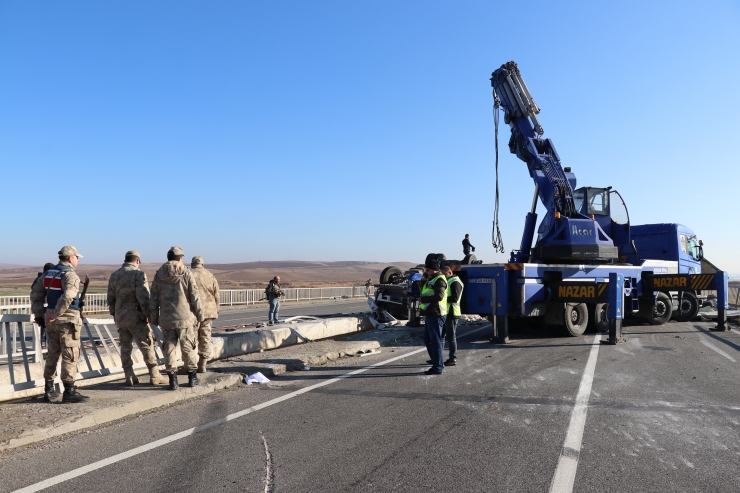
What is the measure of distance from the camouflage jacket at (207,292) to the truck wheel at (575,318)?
7.75 m

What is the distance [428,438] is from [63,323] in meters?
4.15

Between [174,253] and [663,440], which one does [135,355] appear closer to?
[174,253]

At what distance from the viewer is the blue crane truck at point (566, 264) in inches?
469

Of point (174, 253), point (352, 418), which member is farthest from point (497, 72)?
point (352, 418)

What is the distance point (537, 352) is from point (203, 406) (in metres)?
6.40

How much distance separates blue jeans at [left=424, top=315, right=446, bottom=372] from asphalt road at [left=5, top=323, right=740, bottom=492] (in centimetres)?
30

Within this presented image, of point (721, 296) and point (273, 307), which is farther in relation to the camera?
point (273, 307)

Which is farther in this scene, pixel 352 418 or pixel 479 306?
pixel 479 306

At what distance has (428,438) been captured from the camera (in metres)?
4.98

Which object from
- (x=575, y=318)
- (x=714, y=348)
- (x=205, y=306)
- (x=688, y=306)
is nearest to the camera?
(x=205, y=306)

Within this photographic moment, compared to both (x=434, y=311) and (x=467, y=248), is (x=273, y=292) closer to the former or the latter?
(x=467, y=248)

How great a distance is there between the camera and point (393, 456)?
177 inches

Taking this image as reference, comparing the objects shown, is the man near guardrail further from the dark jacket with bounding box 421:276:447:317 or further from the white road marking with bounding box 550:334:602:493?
the white road marking with bounding box 550:334:602:493

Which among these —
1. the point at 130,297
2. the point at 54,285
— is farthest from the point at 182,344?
the point at 54,285
